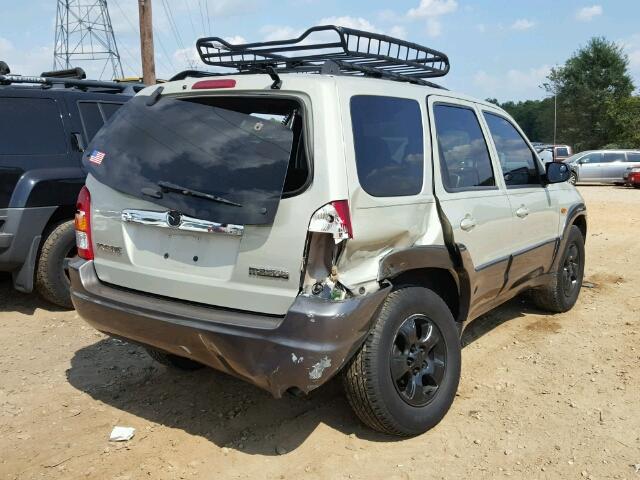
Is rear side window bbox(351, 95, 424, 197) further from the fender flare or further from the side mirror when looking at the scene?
the fender flare

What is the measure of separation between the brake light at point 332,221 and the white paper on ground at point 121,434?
1662 mm

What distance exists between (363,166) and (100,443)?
208 cm

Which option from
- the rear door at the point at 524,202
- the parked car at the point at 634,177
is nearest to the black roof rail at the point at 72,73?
the rear door at the point at 524,202

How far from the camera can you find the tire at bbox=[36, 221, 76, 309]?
5648 mm

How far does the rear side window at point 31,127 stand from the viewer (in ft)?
18.1

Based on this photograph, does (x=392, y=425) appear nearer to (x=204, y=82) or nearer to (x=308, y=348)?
(x=308, y=348)

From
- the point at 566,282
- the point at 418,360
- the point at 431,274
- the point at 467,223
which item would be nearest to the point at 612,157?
the point at 566,282

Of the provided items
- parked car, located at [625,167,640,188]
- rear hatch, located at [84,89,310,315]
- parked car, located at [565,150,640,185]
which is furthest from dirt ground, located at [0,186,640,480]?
parked car, located at [565,150,640,185]

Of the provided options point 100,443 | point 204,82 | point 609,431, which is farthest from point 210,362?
point 609,431

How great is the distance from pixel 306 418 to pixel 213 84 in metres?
1.98

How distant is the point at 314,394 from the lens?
155 inches

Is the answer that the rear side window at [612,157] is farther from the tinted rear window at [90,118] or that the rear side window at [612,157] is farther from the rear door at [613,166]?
the tinted rear window at [90,118]

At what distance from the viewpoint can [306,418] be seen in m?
3.62

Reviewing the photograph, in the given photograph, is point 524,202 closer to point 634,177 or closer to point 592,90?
point 634,177
